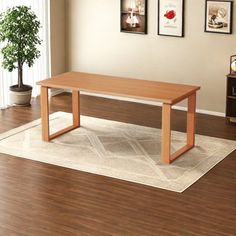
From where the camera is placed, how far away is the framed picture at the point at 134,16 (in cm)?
760

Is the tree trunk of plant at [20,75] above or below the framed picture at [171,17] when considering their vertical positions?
below

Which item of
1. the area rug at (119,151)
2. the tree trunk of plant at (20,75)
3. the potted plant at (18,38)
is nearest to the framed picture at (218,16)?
the area rug at (119,151)

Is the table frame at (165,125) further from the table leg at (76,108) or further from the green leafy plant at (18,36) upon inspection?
the green leafy plant at (18,36)

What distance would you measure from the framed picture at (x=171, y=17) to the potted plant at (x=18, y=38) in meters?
1.48

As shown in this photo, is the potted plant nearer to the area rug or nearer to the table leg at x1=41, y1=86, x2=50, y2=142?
the area rug

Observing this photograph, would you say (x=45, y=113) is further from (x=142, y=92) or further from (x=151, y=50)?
(x=151, y=50)

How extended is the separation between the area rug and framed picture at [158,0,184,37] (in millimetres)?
1321

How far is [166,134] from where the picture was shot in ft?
18.7

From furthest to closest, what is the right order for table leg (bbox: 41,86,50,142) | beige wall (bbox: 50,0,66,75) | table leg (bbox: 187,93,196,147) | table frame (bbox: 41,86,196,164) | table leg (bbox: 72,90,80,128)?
beige wall (bbox: 50,0,66,75)
table leg (bbox: 72,90,80,128)
table leg (bbox: 41,86,50,142)
table leg (bbox: 187,93,196,147)
table frame (bbox: 41,86,196,164)

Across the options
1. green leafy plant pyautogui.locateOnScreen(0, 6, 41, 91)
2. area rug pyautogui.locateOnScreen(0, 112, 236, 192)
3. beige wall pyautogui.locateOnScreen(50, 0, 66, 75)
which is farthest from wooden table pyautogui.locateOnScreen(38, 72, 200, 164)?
beige wall pyautogui.locateOnScreen(50, 0, 66, 75)

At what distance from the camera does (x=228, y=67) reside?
7.18m

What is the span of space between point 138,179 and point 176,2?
8.89 ft

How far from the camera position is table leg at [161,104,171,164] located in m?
5.63

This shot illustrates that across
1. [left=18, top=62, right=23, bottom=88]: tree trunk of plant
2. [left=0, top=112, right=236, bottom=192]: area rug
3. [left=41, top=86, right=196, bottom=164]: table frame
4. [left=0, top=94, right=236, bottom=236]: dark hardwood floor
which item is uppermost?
[left=18, top=62, right=23, bottom=88]: tree trunk of plant
